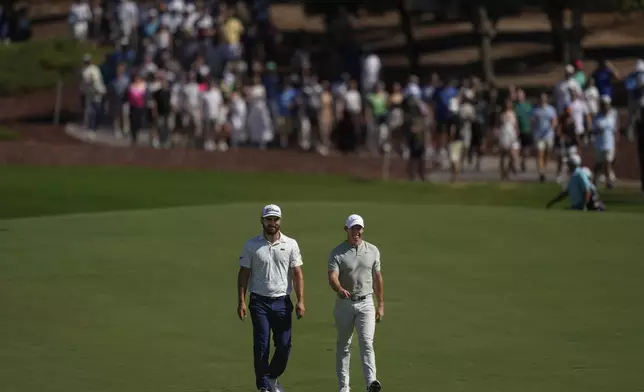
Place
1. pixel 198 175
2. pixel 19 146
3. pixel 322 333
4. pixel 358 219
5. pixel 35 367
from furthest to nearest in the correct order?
pixel 19 146 < pixel 198 175 < pixel 322 333 < pixel 35 367 < pixel 358 219

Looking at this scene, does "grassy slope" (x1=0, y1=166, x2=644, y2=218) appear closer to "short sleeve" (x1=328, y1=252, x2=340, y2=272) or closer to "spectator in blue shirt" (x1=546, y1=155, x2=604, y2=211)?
"spectator in blue shirt" (x1=546, y1=155, x2=604, y2=211)

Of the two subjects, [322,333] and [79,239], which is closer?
[322,333]

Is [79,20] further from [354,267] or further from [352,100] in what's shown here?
[354,267]

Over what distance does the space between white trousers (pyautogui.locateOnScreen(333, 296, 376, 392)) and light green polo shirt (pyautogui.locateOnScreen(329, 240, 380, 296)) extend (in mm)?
125

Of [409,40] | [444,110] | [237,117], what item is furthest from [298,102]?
[409,40]

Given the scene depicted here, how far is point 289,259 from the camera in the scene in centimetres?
1538

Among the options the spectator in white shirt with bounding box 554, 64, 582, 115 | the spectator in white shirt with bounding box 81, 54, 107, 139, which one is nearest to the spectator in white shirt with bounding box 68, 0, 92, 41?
the spectator in white shirt with bounding box 81, 54, 107, 139

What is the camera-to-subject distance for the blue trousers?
15.4 m

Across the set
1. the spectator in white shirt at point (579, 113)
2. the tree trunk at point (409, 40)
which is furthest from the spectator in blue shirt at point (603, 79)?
the tree trunk at point (409, 40)

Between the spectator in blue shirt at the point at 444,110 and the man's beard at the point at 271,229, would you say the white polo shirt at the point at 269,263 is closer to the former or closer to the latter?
the man's beard at the point at 271,229

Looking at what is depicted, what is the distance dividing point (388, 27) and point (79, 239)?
32932mm

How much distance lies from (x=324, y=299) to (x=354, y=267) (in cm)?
591

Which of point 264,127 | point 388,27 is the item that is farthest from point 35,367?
point 388,27

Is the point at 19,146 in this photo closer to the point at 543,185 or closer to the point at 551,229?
the point at 543,185
